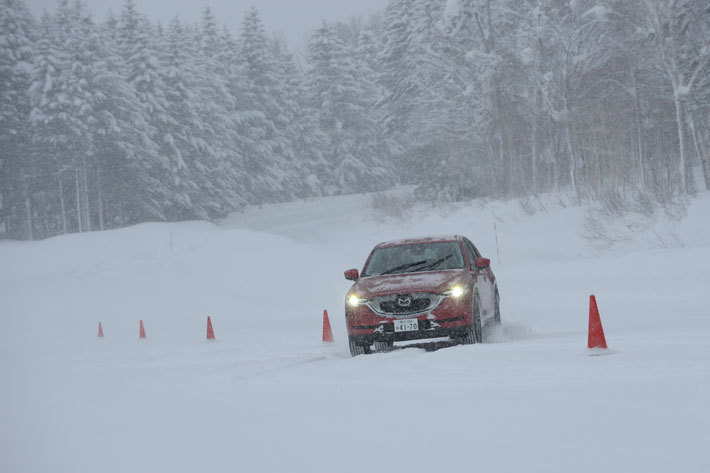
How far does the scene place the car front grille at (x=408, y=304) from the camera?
1033 cm

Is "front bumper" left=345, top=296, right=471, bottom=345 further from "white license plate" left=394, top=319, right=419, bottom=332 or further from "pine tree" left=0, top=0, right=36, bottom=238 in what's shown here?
"pine tree" left=0, top=0, right=36, bottom=238

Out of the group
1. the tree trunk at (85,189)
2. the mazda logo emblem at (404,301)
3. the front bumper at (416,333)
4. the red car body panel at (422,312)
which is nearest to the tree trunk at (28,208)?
the tree trunk at (85,189)


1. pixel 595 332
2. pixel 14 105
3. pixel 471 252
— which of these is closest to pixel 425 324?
pixel 595 332

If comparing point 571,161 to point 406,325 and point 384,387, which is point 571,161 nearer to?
point 406,325

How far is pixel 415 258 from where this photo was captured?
11.8m

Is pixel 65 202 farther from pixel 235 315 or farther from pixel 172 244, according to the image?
pixel 235 315

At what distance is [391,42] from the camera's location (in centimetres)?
5753

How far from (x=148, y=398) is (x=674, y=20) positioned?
28954 millimetres

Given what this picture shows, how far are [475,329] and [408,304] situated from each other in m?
1.00

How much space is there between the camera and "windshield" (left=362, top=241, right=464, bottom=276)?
11.6m

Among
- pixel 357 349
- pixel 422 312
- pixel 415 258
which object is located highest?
pixel 415 258

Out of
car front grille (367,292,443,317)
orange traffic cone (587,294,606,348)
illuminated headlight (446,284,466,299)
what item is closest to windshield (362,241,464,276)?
illuminated headlight (446,284,466,299)

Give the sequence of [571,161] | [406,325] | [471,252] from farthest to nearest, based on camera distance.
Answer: [571,161], [471,252], [406,325]

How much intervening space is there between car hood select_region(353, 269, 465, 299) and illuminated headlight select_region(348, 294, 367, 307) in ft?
0.19
